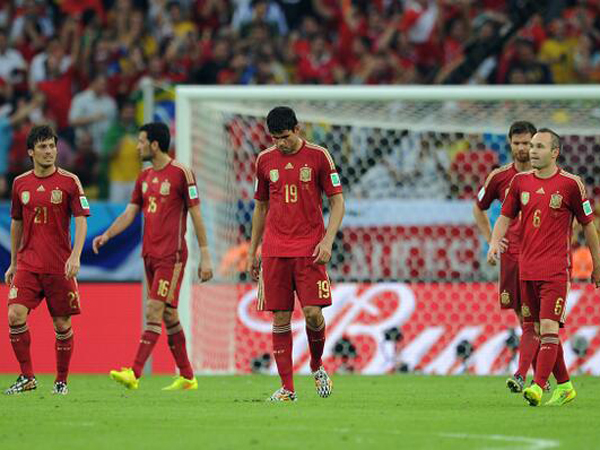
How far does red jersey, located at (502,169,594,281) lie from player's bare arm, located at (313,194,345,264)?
1387mm

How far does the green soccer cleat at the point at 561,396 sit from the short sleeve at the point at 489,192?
89.8 inches

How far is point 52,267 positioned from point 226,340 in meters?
4.74

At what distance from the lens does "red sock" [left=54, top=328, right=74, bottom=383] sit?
11.6 m

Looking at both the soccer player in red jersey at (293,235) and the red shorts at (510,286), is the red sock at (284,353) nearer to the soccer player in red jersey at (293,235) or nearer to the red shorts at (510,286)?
the soccer player in red jersey at (293,235)

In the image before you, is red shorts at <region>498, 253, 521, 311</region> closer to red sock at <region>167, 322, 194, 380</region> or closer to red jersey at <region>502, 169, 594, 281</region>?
red jersey at <region>502, 169, 594, 281</region>

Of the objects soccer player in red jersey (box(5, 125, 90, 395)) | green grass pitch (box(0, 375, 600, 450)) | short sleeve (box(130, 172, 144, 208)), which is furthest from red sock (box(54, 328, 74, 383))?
short sleeve (box(130, 172, 144, 208))

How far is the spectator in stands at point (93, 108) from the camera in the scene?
760 inches

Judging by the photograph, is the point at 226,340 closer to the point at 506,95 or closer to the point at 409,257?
the point at 409,257

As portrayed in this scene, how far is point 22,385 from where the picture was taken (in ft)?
38.5

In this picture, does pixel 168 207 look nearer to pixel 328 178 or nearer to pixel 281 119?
pixel 328 178

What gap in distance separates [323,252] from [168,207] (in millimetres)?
2683

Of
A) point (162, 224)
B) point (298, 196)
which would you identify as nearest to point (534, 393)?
point (298, 196)

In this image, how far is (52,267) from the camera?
11531 millimetres

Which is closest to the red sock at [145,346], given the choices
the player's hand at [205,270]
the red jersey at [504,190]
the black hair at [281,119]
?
the player's hand at [205,270]
